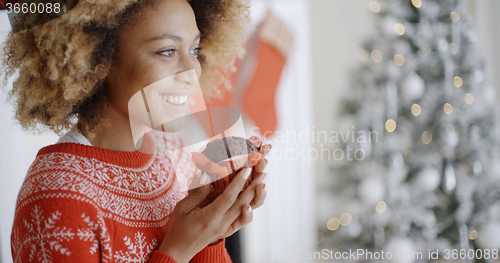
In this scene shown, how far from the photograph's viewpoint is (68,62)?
46 centimetres

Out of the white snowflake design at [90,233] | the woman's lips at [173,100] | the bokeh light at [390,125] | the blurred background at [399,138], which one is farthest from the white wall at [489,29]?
the white snowflake design at [90,233]

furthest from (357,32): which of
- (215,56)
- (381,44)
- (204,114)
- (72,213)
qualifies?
(72,213)

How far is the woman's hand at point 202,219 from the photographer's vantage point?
43 centimetres

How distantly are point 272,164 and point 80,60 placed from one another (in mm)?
1384

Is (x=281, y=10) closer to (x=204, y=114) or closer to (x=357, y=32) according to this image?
(x=357, y=32)

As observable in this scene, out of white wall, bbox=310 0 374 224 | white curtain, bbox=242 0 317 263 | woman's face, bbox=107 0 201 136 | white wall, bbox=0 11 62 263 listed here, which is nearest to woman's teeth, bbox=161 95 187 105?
woman's face, bbox=107 0 201 136

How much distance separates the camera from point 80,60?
458mm

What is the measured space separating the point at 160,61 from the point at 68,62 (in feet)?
0.48

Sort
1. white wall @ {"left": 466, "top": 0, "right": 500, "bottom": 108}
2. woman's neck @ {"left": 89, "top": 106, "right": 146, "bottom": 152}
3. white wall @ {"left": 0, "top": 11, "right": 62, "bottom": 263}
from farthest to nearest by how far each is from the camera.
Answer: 1. white wall @ {"left": 466, "top": 0, "right": 500, "bottom": 108}
2. white wall @ {"left": 0, "top": 11, "right": 62, "bottom": 263}
3. woman's neck @ {"left": 89, "top": 106, "right": 146, "bottom": 152}

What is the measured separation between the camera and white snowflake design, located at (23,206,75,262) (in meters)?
0.43

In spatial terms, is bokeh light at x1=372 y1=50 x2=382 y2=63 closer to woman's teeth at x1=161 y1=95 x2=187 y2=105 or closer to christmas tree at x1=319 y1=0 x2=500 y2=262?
christmas tree at x1=319 y1=0 x2=500 y2=262

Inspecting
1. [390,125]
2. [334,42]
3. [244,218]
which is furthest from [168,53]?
[334,42]

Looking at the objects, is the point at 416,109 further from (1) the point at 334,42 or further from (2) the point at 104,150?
(2) the point at 104,150

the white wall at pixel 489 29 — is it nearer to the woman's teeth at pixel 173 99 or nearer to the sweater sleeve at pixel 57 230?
the woman's teeth at pixel 173 99
